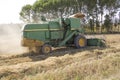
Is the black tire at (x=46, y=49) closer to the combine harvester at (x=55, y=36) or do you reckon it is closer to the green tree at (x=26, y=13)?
the combine harvester at (x=55, y=36)

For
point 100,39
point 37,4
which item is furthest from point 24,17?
point 100,39

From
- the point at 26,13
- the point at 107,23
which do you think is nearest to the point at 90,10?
the point at 107,23

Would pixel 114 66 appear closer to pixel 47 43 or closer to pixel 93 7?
pixel 47 43

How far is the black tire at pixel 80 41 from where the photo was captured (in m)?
20.0

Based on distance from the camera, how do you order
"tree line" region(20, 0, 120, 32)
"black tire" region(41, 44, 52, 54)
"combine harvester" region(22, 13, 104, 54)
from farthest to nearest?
1. "tree line" region(20, 0, 120, 32)
2. "black tire" region(41, 44, 52, 54)
3. "combine harvester" region(22, 13, 104, 54)

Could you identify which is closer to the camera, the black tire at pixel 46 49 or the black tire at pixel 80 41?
the black tire at pixel 46 49

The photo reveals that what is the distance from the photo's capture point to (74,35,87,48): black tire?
65.8 feet

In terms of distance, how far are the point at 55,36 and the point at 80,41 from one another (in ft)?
6.58

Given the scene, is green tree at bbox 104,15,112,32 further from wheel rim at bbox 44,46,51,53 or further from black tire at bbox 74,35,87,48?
wheel rim at bbox 44,46,51,53

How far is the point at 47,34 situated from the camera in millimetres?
18641

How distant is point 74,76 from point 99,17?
1551 inches

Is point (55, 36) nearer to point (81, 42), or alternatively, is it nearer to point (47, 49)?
point (47, 49)

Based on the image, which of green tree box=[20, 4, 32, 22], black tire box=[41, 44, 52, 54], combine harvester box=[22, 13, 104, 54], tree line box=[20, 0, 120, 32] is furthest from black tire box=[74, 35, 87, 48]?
green tree box=[20, 4, 32, 22]

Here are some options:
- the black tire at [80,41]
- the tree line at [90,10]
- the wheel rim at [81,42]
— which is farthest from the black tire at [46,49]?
the tree line at [90,10]
